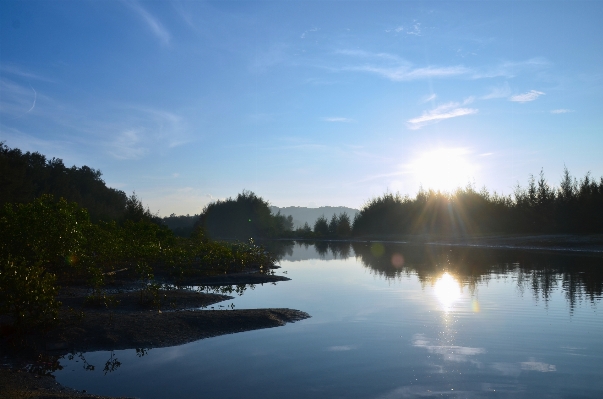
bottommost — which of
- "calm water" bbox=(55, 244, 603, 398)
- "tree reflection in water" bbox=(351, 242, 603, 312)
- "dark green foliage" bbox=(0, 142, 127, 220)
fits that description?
"calm water" bbox=(55, 244, 603, 398)

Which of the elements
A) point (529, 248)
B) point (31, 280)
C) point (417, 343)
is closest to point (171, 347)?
point (31, 280)

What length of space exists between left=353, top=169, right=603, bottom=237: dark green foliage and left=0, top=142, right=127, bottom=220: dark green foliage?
99.8 feet

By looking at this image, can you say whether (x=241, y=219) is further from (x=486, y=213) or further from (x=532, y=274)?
(x=532, y=274)

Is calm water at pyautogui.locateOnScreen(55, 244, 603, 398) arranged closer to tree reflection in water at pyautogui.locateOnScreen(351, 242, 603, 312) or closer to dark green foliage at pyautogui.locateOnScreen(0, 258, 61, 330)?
tree reflection in water at pyautogui.locateOnScreen(351, 242, 603, 312)

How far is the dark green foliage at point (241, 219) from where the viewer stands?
72.8 m

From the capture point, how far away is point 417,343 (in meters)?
8.00

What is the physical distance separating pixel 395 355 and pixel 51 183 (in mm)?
52982

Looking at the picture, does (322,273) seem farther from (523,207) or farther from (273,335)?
(523,207)

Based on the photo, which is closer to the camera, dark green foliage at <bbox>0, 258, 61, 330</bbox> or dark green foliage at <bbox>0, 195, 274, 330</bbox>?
dark green foliage at <bbox>0, 258, 61, 330</bbox>

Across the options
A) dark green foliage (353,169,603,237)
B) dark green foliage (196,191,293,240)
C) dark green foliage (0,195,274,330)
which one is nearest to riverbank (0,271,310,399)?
dark green foliage (0,195,274,330)

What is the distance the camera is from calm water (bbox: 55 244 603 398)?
5.95 metres

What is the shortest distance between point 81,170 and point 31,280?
7065cm

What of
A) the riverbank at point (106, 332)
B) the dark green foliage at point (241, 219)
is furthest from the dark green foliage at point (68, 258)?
the dark green foliage at point (241, 219)

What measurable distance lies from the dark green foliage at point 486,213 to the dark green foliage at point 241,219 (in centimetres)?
1337
